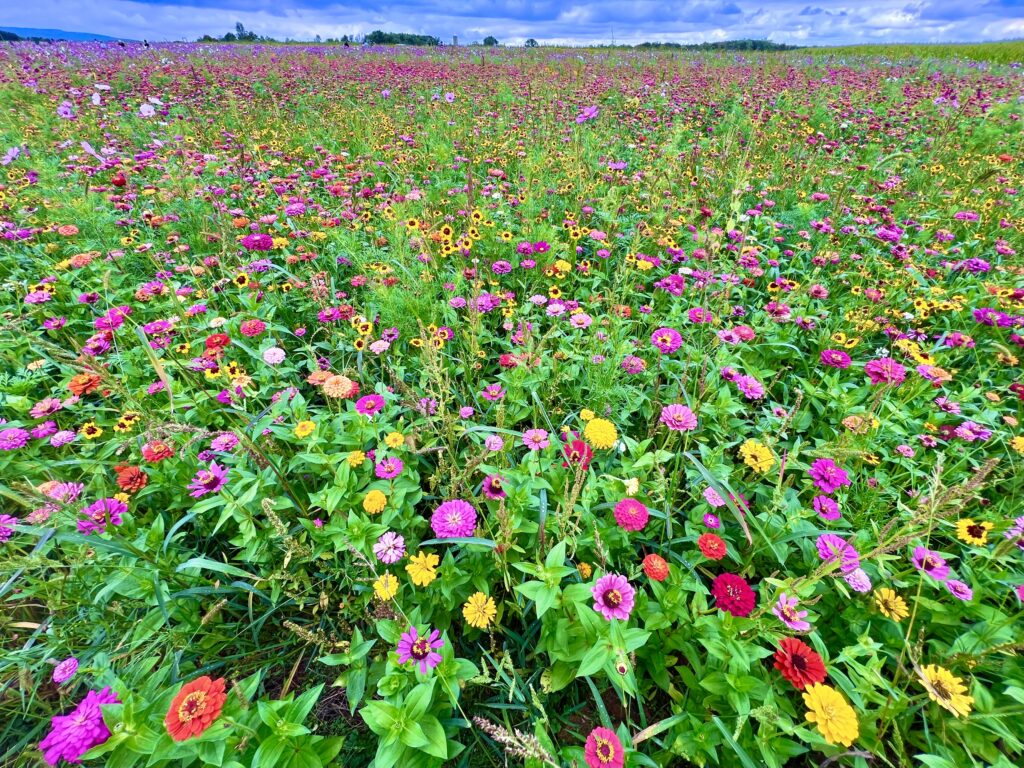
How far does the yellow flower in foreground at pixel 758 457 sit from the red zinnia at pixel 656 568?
64cm

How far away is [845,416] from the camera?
7.72 ft

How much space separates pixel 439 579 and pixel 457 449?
770 millimetres

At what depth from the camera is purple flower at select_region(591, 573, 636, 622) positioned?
1349 mm

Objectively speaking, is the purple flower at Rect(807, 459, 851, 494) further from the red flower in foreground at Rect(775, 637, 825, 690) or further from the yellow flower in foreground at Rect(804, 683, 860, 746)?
the yellow flower in foreground at Rect(804, 683, 860, 746)

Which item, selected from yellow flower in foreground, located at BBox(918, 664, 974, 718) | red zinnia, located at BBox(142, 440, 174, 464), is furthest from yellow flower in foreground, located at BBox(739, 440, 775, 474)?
red zinnia, located at BBox(142, 440, 174, 464)

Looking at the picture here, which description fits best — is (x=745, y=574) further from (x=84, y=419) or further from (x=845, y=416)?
(x=84, y=419)

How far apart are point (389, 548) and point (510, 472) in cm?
55

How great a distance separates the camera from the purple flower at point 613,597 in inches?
53.1

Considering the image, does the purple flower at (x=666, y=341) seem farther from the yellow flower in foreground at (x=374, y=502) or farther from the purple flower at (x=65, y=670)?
the purple flower at (x=65, y=670)

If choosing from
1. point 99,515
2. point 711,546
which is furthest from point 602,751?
point 99,515

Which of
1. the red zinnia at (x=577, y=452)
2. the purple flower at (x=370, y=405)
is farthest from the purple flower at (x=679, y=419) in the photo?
the purple flower at (x=370, y=405)

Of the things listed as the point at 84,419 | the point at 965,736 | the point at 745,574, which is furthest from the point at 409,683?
the point at 84,419

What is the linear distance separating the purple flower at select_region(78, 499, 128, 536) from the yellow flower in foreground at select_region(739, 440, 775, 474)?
2.59m

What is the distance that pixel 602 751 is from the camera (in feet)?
3.84
